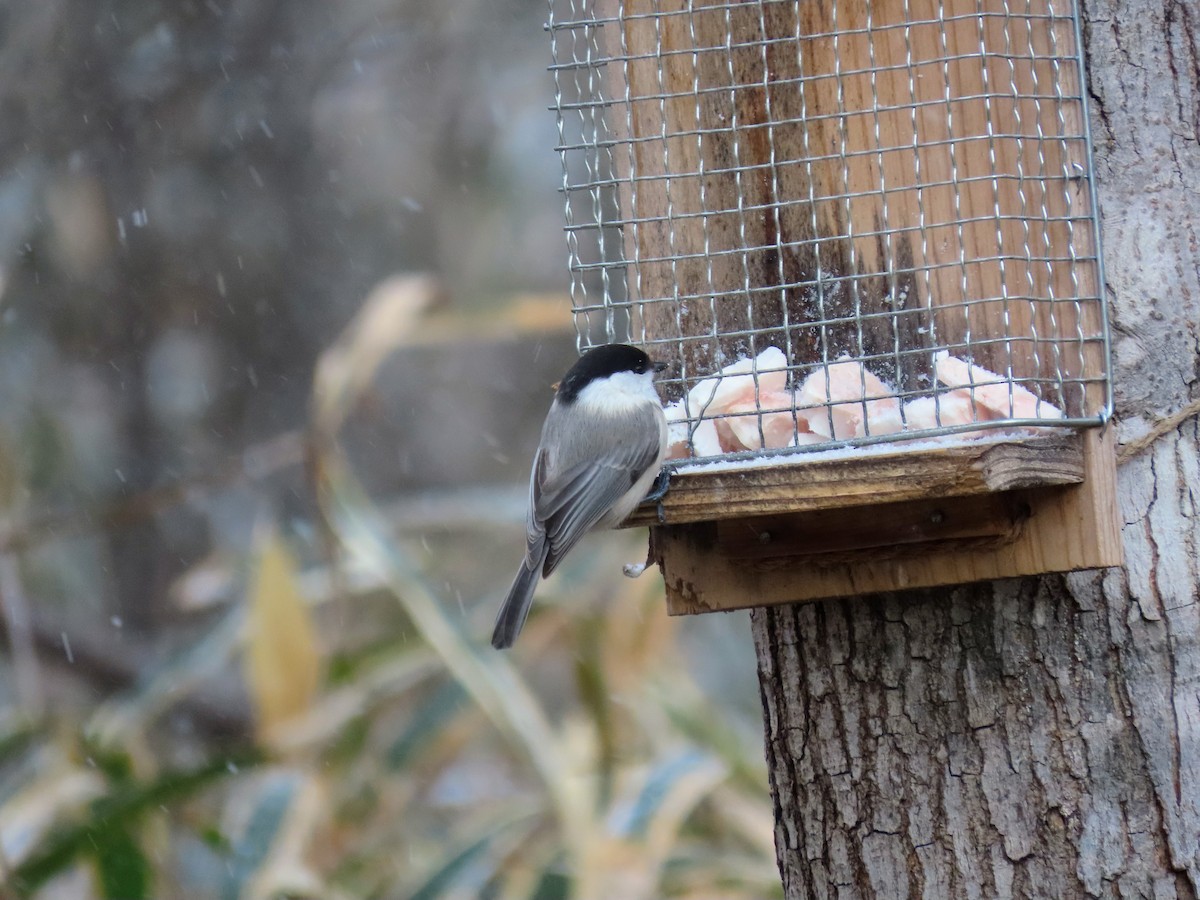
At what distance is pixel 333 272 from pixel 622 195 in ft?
10.8

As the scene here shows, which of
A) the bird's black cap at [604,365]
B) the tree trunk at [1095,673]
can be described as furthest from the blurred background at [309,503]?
the tree trunk at [1095,673]

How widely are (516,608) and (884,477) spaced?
37.2 inches

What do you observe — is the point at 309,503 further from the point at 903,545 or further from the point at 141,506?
the point at 903,545

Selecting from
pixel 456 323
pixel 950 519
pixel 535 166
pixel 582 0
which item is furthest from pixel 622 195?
pixel 535 166

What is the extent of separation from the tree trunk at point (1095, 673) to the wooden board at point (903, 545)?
135 mm

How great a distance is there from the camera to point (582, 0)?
2650 millimetres

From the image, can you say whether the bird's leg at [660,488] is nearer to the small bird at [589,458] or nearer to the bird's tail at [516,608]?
the small bird at [589,458]

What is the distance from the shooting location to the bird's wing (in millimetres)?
2436

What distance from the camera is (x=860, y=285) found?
241cm

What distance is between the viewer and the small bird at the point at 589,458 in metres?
2.44

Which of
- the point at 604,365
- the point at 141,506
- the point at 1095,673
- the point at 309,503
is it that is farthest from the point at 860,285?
the point at 309,503

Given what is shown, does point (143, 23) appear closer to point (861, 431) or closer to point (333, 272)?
point (333, 272)

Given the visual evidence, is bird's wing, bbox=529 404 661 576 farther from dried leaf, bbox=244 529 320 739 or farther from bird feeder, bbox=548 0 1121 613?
dried leaf, bbox=244 529 320 739

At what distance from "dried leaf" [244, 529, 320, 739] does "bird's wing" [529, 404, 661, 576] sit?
1.05m
